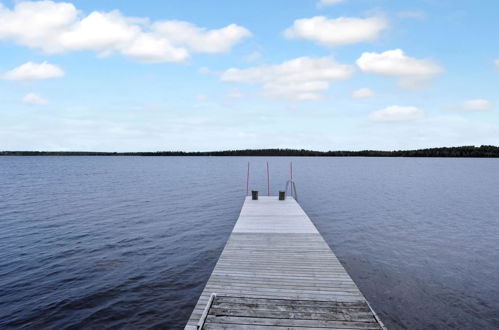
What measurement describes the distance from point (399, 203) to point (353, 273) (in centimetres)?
2147

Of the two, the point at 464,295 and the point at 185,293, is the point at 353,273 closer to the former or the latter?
the point at 464,295

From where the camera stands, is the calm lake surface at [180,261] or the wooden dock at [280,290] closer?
the wooden dock at [280,290]

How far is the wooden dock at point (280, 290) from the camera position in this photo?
650cm

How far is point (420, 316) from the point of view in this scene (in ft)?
31.2

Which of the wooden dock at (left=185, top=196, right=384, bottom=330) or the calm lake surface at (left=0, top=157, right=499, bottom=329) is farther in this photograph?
the calm lake surface at (left=0, top=157, right=499, bottom=329)

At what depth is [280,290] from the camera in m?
8.02

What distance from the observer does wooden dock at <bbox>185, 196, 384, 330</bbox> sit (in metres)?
6.50

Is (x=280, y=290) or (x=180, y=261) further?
(x=180, y=261)

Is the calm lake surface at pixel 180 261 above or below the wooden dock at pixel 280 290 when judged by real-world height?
below

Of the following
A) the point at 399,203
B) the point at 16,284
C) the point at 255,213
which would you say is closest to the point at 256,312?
the point at 16,284

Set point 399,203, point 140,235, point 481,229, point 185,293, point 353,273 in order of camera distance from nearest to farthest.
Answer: point 185,293 < point 353,273 < point 140,235 < point 481,229 < point 399,203

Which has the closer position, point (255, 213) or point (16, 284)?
point (16, 284)

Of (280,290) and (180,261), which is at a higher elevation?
(280,290)

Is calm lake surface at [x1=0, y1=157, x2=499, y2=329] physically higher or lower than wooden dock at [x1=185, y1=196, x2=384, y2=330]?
lower
